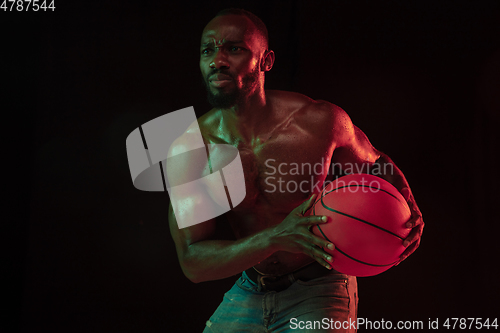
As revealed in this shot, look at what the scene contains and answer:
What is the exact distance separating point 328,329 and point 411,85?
1.37 meters

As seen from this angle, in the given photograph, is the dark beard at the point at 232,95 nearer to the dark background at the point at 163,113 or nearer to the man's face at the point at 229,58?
the man's face at the point at 229,58

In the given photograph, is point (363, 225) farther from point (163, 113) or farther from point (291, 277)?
point (163, 113)

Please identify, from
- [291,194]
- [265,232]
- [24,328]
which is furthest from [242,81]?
[24,328]

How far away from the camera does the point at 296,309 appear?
170 cm

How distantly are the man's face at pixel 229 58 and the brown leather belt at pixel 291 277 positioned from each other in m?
0.73

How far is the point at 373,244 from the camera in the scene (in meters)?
1.32

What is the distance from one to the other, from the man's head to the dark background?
60 cm

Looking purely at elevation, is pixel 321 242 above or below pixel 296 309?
above

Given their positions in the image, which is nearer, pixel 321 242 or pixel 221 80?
pixel 321 242

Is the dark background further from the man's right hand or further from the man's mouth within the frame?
the man's right hand

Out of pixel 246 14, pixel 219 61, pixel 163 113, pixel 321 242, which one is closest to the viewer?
pixel 321 242

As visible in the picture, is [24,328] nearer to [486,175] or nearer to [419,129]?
[419,129]

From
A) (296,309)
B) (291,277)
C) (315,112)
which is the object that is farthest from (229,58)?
(296,309)

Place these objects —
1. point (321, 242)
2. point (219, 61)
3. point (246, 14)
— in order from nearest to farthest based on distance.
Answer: point (321, 242) < point (219, 61) < point (246, 14)
